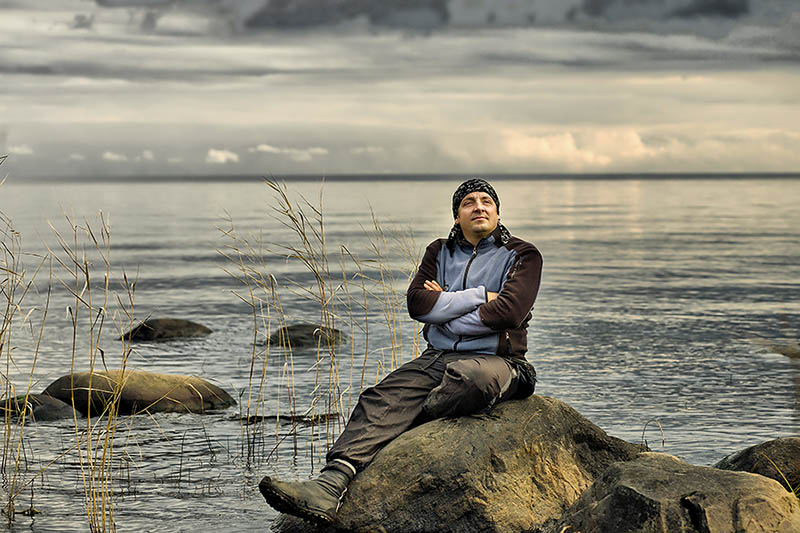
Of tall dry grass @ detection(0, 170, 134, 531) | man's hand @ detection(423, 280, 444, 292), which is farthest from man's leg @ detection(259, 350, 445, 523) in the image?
tall dry grass @ detection(0, 170, 134, 531)

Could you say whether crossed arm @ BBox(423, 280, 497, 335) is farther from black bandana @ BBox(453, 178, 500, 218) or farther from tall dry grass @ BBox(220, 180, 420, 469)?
tall dry grass @ BBox(220, 180, 420, 469)

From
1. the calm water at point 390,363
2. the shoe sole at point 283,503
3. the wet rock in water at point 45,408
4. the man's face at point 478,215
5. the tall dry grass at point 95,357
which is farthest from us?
the wet rock in water at point 45,408

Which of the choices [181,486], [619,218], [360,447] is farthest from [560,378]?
[619,218]

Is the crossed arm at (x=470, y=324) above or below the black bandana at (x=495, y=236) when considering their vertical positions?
below

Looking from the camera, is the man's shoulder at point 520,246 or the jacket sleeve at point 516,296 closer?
the jacket sleeve at point 516,296

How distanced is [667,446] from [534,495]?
381 cm

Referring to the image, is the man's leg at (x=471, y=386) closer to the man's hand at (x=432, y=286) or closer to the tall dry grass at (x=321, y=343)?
the man's hand at (x=432, y=286)

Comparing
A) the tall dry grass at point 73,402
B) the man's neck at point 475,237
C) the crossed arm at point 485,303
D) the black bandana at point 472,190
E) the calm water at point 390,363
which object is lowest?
the calm water at point 390,363

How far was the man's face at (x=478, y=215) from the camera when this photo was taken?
21.8 ft

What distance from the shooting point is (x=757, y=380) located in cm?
1323

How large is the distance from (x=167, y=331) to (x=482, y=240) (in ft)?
37.1

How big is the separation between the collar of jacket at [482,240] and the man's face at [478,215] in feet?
0.12

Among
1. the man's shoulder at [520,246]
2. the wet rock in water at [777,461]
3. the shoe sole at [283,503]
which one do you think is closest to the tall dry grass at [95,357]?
the shoe sole at [283,503]

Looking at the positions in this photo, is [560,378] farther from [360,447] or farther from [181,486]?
[360,447]
